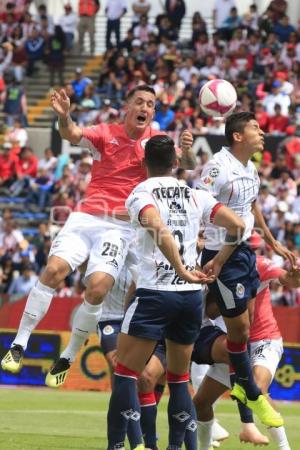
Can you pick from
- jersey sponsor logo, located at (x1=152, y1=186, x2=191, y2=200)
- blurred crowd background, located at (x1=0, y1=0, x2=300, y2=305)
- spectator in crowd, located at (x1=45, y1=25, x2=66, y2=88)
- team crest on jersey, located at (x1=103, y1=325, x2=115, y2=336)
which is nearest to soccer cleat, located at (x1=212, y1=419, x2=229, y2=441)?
team crest on jersey, located at (x1=103, y1=325, x2=115, y2=336)

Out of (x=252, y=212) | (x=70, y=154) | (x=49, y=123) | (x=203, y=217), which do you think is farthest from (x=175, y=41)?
(x=203, y=217)

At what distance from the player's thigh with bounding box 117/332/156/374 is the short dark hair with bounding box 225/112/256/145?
9.21ft

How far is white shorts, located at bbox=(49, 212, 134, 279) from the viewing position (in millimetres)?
11805

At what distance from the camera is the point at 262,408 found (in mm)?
11180

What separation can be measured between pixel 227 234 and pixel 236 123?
1512 mm

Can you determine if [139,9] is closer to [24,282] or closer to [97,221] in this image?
[24,282]

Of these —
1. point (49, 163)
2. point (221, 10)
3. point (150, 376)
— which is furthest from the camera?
point (221, 10)

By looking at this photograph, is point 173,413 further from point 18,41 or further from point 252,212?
point 18,41

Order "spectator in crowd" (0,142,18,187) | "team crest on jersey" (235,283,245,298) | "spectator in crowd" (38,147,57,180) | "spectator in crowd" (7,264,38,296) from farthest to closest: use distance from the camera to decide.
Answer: "spectator in crowd" (0,142,18,187) → "spectator in crowd" (38,147,57,180) → "spectator in crowd" (7,264,38,296) → "team crest on jersey" (235,283,245,298)

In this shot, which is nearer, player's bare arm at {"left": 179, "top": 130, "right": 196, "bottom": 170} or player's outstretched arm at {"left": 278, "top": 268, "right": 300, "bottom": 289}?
player's outstretched arm at {"left": 278, "top": 268, "right": 300, "bottom": 289}

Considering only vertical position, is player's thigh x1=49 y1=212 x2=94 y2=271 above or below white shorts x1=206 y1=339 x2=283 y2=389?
above

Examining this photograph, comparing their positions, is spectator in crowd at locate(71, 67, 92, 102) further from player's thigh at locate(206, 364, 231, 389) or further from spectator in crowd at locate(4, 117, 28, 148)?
player's thigh at locate(206, 364, 231, 389)

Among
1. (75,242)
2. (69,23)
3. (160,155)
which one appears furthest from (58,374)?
(69,23)

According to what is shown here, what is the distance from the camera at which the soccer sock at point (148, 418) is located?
11023mm
